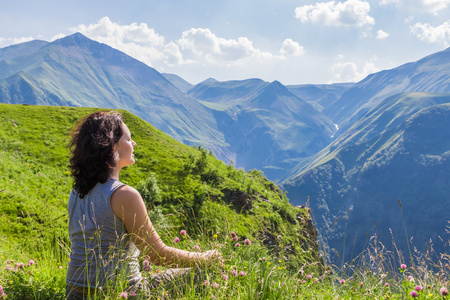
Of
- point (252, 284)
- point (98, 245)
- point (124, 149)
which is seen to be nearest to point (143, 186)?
point (124, 149)

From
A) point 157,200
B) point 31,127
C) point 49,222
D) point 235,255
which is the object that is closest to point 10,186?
point 49,222

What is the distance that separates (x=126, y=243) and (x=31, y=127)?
25427 millimetres

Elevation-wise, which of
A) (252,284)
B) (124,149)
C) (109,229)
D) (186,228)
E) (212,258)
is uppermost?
(124,149)

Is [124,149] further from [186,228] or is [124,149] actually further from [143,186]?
[143,186]

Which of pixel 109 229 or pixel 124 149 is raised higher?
pixel 124 149

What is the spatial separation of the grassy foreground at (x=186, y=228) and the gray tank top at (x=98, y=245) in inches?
8.5

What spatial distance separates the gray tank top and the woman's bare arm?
80mm

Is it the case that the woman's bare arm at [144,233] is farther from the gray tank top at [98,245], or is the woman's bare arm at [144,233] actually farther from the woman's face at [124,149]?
the woman's face at [124,149]

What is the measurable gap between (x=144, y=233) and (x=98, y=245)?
444mm

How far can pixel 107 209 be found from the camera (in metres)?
3.02

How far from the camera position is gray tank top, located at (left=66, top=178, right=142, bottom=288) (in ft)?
9.73

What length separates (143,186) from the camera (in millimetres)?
14664

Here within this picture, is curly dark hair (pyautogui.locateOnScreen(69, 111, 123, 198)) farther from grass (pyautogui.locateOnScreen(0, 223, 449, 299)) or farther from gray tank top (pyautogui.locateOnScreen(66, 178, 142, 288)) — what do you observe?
grass (pyautogui.locateOnScreen(0, 223, 449, 299))

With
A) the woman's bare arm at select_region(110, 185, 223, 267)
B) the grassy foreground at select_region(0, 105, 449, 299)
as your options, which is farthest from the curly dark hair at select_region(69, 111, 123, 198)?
the grassy foreground at select_region(0, 105, 449, 299)
